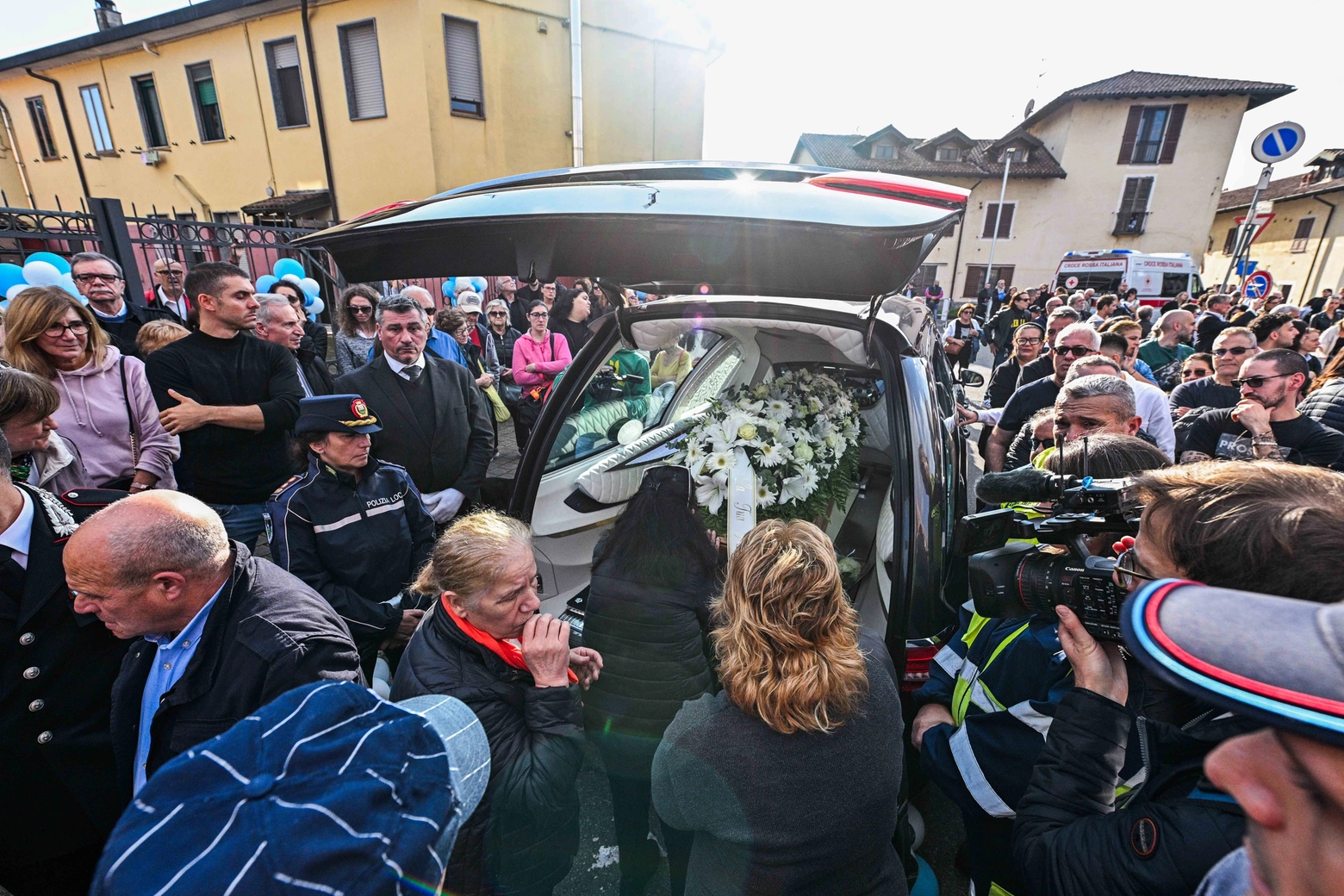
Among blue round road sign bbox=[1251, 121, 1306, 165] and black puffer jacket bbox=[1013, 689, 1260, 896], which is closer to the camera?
black puffer jacket bbox=[1013, 689, 1260, 896]

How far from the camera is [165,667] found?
1.40 meters

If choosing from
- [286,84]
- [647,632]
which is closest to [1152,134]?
[286,84]

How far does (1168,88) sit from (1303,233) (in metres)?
8.84

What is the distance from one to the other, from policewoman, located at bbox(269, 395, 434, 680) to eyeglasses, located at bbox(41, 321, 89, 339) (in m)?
1.23

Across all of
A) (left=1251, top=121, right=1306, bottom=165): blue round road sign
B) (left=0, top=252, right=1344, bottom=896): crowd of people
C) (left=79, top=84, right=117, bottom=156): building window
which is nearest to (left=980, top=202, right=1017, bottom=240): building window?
(left=1251, top=121, right=1306, bottom=165): blue round road sign

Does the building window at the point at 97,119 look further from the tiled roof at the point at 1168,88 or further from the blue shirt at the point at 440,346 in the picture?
the tiled roof at the point at 1168,88

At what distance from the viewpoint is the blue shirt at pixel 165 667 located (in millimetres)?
1371

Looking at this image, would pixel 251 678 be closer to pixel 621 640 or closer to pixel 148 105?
pixel 621 640

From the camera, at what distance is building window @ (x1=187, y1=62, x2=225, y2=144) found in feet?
45.9

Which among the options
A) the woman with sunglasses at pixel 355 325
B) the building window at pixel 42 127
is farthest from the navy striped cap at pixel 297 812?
the building window at pixel 42 127

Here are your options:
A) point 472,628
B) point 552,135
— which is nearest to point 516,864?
point 472,628

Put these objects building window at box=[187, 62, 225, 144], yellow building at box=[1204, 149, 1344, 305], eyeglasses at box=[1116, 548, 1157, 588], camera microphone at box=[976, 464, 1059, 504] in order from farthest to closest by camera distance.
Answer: yellow building at box=[1204, 149, 1344, 305]
building window at box=[187, 62, 225, 144]
camera microphone at box=[976, 464, 1059, 504]
eyeglasses at box=[1116, 548, 1157, 588]

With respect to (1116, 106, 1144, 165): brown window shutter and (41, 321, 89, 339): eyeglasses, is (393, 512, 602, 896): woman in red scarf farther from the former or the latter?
(1116, 106, 1144, 165): brown window shutter

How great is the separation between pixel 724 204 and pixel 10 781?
8.27 ft
